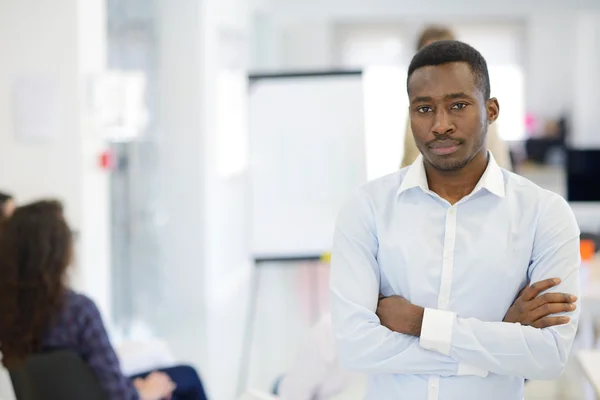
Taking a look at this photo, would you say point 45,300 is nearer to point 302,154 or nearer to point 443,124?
point 443,124

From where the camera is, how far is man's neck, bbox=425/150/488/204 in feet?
5.49

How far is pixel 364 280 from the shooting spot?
1687 millimetres

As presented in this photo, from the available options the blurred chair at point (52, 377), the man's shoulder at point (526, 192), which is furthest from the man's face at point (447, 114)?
the blurred chair at point (52, 377)

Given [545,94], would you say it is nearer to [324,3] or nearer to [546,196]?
[324,3]

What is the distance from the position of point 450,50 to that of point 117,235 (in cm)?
456

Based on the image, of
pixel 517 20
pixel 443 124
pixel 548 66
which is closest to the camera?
pixel 443 124

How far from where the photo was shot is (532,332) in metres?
1.60

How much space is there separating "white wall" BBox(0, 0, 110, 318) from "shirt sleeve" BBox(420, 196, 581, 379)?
289 centimetres

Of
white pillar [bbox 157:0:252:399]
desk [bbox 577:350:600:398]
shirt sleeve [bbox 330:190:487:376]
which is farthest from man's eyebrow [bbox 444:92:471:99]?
white pillar [bbox 157:0:252:399]

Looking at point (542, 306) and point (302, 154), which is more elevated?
point (302, 154)

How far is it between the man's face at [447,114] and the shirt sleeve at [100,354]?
4.05 ft

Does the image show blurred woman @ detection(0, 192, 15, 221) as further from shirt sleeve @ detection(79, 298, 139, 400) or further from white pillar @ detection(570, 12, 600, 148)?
white pillar @ detection(570, 12, 600, 148)

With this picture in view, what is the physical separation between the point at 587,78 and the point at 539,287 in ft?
25.4

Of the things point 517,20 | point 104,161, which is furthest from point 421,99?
point 517,20
